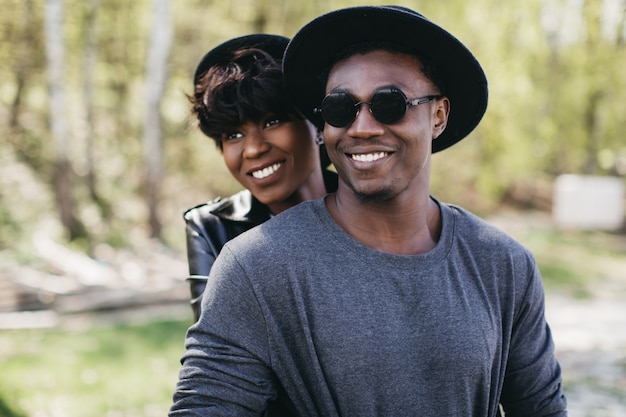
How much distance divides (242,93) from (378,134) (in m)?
0.71

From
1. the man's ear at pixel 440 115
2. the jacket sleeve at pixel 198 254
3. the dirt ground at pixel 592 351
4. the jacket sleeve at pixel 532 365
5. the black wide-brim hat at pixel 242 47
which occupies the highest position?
the black wide-brim hat at pixel 242 47

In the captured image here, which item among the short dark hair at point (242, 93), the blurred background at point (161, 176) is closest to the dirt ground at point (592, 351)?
the blurred background at point (161, 176)

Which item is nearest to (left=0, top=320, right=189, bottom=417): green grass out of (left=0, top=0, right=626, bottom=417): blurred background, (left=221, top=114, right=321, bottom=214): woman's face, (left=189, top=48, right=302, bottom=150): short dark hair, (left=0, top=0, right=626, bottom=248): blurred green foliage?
(left=0, top=0, right=626, bottom=417): blurred background

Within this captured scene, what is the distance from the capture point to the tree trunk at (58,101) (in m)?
10.3

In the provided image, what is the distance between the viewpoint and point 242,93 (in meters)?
2.36

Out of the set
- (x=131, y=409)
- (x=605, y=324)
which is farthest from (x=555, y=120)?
Result: (x=131, y=409)

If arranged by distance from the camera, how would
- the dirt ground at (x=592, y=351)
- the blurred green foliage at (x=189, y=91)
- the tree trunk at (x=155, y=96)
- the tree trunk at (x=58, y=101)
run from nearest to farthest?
the dirt ground at (x=592, y=351)
the tree trunk at (x=58, y=101)
the tree trunk at (x=155, y=96)
the blurred green foliage at (x=189, y=91)

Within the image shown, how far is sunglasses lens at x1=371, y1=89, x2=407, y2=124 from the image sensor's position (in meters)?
1.78

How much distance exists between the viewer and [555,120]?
1727 cm

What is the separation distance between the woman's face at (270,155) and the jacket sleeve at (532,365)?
0.92 metres

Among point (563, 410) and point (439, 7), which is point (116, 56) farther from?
point (563, 410)

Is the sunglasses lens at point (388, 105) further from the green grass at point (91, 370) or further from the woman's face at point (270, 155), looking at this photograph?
the green grass at point (91, 370)

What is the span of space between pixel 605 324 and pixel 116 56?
13.0 meters

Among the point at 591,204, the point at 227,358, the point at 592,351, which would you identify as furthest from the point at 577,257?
the point at 227,358
